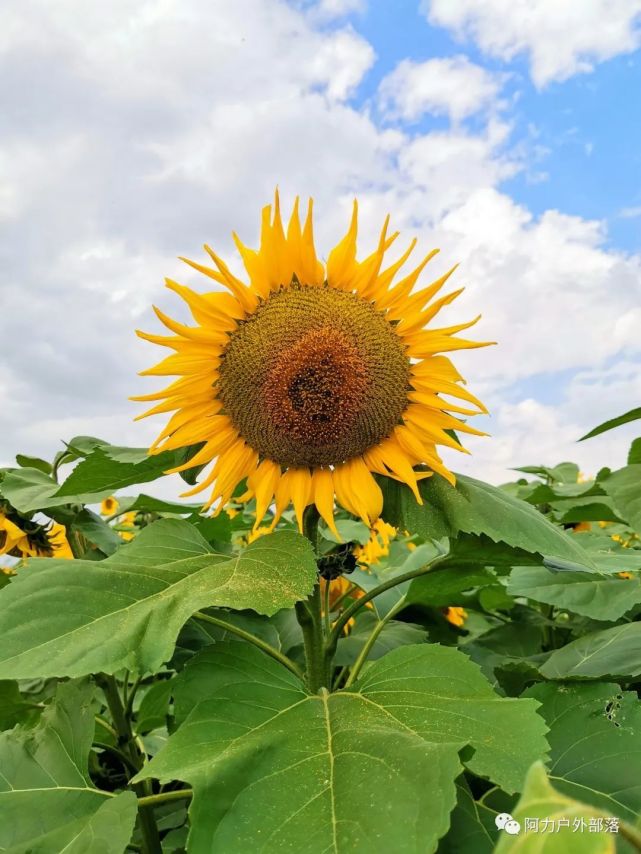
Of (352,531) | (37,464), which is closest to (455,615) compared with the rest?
(352,531)

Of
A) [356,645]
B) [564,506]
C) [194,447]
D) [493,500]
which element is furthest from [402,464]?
[564,506]

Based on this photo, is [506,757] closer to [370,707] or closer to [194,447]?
[370,707]

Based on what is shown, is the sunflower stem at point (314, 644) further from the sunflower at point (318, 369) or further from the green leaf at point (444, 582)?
the green leaf at point (444, 582)

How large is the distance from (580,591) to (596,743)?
80cm

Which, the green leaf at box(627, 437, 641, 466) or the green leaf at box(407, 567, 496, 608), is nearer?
the green leaf at box(407, 567, 496, 608)

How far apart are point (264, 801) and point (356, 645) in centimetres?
117

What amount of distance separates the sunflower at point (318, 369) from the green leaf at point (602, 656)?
579mm

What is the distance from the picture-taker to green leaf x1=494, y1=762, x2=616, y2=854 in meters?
0.43

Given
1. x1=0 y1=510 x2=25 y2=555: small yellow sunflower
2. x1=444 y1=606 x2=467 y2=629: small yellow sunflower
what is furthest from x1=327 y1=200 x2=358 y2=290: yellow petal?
x1=444 y1=606 x2=467 y2=629: small yellow sunflower

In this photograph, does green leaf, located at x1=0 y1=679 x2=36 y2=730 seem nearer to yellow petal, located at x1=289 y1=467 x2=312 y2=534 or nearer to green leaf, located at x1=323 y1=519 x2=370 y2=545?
yellow petal, located at x1=289 y1=467 x2=312 y2=534

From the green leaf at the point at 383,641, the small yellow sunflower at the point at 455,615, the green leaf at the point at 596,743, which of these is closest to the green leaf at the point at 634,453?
the green leaf at the point at 383,641

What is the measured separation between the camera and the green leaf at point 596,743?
4.40ft

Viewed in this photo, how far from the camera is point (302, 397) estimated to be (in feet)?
5.86

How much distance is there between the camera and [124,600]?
56.5 inches
